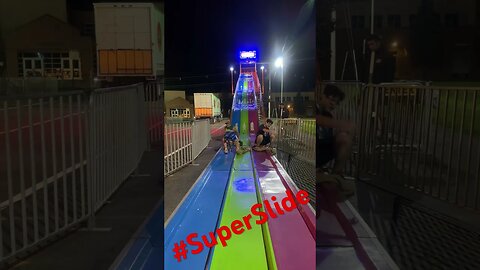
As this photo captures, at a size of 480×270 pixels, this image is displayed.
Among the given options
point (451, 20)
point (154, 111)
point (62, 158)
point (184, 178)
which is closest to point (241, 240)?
point (184, 178)

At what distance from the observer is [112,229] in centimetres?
188

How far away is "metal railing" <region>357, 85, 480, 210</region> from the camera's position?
5.45 ft

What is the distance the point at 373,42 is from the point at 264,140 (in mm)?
569

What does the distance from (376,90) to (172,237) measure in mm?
957

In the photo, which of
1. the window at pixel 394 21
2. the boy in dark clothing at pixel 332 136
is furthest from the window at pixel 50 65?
the window at pixel 394 21

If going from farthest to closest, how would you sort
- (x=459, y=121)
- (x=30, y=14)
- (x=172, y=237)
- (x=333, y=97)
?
1. (x=459, y=121)
2. (x=172, y=237)
3. (x=333, y=97)
4. (x=30, y=14)

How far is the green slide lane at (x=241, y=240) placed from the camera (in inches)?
57.0

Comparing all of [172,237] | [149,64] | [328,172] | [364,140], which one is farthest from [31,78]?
[364,140]

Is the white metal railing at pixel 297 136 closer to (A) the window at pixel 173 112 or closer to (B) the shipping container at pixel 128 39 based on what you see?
(A) the window at pixel 173 112

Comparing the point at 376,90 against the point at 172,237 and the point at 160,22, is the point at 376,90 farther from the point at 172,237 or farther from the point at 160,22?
the point at 172,237

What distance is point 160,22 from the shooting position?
1.45m

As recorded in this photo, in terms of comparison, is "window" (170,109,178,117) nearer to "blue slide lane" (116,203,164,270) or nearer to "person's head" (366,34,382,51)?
"blue slide lane" (116,203,164,270)

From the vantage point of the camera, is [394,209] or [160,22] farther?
[394,209]

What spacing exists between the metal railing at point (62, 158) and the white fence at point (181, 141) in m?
0.09
